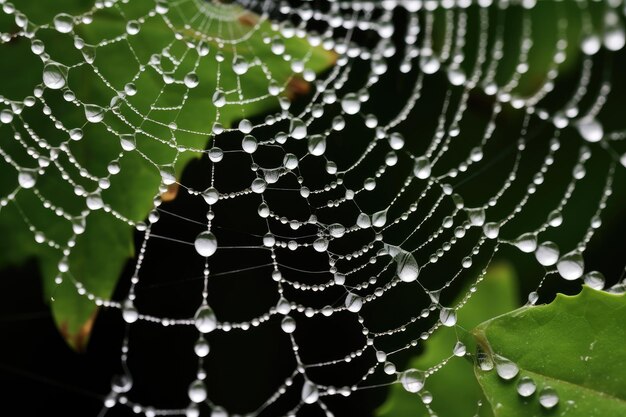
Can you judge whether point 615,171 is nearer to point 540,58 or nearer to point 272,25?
point 540,58

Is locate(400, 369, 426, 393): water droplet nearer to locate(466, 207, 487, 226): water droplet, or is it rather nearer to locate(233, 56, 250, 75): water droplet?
locate(466, 207, 487, 226): water droplet

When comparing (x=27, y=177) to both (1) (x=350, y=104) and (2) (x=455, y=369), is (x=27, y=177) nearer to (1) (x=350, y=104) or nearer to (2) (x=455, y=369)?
(1) (x=350, y=104)

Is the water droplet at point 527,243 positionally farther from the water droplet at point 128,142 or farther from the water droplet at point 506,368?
the water droplet at point 128,142

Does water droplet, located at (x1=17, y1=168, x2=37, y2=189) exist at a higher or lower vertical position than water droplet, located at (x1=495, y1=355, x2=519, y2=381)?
higher

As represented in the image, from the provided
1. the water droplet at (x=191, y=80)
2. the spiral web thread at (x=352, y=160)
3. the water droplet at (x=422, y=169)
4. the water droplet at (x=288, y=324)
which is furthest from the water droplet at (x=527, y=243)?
the water droplet at (x=191, y=80)

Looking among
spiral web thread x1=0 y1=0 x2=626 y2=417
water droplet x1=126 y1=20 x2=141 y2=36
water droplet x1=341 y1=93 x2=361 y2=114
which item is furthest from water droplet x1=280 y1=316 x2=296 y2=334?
water droplet x1=126 y1=20 x2=141 y2=36
